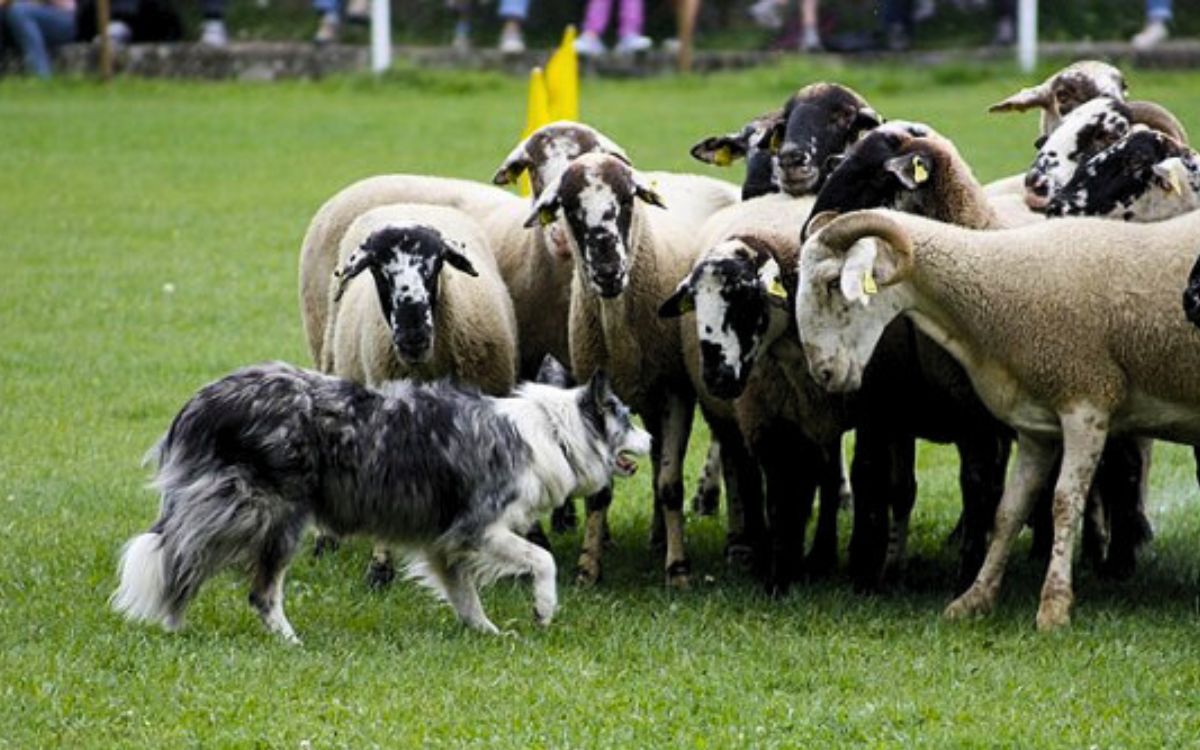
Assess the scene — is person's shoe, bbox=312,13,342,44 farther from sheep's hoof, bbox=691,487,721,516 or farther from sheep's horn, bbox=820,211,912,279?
sheep's horn, bbox=820,211,912,279

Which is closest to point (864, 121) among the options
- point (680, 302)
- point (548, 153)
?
point (548, 153)

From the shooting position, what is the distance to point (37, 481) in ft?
44.1

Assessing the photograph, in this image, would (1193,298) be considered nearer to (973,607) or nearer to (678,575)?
(973,607)

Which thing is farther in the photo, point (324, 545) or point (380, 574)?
point (324, 545)

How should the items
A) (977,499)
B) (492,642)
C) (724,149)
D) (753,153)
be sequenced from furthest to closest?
1. (724,149)
2. (753,153)
3. (977,499)
4. (492,642)

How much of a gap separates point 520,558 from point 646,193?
228cm

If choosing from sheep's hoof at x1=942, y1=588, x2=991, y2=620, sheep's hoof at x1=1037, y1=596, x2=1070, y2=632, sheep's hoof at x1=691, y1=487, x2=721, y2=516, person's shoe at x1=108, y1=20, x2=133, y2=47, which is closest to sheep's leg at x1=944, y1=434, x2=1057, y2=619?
sheep's hoof at x1=942, y1=588, x2=991, y2=620

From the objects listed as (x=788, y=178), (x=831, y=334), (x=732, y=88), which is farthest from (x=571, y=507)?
(x=732, y=88)

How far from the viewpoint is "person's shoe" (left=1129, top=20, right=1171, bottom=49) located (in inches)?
1137

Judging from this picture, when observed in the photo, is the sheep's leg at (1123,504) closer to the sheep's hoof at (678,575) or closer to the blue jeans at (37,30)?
the sheep's hoof at (678,575)

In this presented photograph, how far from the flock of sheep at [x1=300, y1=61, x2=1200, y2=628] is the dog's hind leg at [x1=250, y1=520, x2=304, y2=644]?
4.56 feet

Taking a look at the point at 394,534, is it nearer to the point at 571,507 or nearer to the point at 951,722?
the point at 951,722

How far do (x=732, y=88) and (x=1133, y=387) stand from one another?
63.4 feet

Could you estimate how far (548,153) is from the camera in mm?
12695
